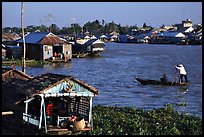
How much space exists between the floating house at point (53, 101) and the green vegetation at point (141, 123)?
0.59 m

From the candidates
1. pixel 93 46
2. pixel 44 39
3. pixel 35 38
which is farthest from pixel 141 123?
pixel 93 46

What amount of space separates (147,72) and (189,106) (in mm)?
13735

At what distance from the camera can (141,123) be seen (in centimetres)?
1238

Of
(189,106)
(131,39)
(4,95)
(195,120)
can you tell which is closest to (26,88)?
(4,95)

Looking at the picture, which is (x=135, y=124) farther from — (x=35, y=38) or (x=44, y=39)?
(x=35, y=38)

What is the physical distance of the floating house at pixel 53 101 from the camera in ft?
34.6

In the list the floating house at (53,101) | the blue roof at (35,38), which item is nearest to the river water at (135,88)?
the blue roof at (35,38)

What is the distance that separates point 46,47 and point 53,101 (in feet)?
85.4

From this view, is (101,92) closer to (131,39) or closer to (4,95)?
(4,95)

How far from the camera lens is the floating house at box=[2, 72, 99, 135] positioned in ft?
34.6

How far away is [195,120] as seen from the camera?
1330cm

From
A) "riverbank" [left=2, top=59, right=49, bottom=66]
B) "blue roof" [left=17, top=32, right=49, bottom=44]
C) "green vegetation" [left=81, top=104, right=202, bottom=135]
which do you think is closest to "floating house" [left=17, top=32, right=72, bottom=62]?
"blue roof" [left=17, top=32, right=49, bottom=44]

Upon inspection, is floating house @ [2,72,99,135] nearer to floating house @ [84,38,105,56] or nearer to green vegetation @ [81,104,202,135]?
green vegetation @ [81,104,202,135]

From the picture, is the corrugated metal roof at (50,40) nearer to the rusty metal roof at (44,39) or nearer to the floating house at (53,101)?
the rusty metal roof at (44,39)
